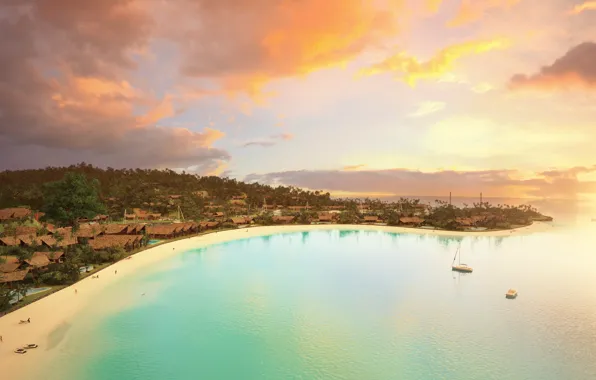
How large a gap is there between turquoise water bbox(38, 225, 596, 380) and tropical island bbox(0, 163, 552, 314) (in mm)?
5152

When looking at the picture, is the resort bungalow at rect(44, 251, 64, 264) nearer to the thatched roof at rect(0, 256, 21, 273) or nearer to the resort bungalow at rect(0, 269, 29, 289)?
the thatched roof at rect(0, 256, 21, 273)

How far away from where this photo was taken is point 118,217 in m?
63.2

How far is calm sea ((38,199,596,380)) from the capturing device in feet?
49.9

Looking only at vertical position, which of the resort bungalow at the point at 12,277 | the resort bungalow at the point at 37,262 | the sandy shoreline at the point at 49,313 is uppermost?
the resort bungalow at the point at 37,262

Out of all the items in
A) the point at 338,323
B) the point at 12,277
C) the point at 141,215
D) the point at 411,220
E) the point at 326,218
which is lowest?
the point at 338,323

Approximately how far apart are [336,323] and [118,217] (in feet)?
184

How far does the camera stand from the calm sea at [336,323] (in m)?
15.2

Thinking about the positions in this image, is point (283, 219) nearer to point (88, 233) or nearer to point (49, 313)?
point (88, 233)

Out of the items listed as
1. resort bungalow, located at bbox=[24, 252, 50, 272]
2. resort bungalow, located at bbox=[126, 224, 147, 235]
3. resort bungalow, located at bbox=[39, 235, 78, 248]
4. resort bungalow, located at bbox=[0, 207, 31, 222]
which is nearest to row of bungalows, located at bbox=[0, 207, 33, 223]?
resort bungalow, located at bbox=[0, 207, 31, 222]

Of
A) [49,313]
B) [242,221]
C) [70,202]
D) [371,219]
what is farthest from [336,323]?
[371,219]

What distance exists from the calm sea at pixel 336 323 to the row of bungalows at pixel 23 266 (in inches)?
203

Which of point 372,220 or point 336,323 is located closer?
point 336,323

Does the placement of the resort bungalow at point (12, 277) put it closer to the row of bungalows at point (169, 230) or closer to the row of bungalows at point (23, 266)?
the row of bungalows at point (23, 266)

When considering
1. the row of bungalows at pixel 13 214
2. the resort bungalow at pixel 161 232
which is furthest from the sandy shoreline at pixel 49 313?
the row of bungalows at pixel 13 214
